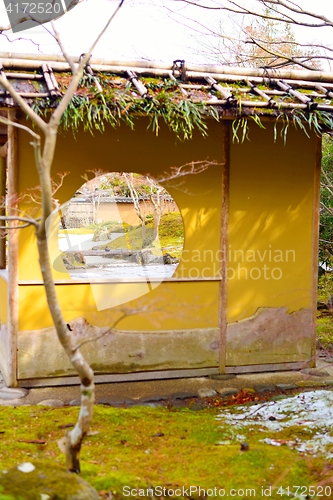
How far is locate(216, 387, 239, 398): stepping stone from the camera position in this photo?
470 centimetres

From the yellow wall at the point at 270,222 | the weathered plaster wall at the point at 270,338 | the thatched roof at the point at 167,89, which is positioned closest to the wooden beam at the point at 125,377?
the weathered plaster wall at the point at 270,338

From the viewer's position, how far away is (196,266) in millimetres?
5121

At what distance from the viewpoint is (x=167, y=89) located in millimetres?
4574

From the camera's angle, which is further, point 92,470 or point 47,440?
point 47,440

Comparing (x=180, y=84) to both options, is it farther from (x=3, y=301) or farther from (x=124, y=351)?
(x=3, y=301)

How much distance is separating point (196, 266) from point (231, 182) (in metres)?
0.94

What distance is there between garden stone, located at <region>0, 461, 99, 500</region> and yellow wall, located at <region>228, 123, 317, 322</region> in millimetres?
3147

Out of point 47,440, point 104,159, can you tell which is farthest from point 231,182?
point 47,440

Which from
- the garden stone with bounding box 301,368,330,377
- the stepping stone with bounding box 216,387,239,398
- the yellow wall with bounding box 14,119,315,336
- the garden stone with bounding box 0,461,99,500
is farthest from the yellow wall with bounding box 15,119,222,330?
the garden stone with bounding box 0,461,99,500

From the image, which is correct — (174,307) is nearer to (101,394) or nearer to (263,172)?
(101,394)

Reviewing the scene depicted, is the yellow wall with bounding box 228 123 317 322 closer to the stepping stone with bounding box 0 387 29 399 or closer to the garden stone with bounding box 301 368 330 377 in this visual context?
the garden stone with bounding box 301 368 330 377

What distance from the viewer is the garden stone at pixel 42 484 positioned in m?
2.14

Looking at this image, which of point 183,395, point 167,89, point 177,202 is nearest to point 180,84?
point 167,89

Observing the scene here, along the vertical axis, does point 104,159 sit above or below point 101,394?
above
